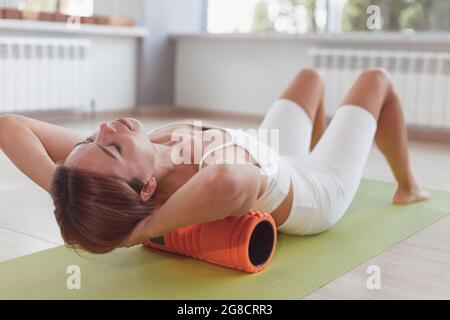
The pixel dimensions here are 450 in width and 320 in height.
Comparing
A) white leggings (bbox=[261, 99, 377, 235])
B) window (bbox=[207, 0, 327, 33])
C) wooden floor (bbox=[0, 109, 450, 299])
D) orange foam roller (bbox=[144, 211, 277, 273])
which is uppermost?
window (bbox=[207, 0, 327, 33])

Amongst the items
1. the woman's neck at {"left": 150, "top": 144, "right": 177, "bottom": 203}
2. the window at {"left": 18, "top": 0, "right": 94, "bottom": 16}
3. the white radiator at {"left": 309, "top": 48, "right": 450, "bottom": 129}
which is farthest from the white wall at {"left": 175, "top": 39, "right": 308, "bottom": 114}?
the woman's neck at {"left": 150, "top": 144, "right": 177, "bottom": 203}

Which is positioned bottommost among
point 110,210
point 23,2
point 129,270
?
point 129,270

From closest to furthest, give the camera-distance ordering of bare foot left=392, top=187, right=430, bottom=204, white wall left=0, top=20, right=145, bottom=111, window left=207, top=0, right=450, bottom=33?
bare foot left=392, top=187, right=430, bottom=204 < window left=207, top=0, right=450, bottom=33 < white wall left=0, top=20, right=145, bottom=111

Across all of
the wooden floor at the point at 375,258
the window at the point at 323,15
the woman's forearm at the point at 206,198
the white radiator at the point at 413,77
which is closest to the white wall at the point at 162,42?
the window at the point at 323,15

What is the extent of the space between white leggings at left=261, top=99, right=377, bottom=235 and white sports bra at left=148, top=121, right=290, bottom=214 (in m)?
0.07

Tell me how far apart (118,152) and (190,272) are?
14.6 inches

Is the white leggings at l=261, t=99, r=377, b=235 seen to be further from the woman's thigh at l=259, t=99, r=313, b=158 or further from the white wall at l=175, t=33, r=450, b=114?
the white wall at l=175, t=33, r=450, b=114

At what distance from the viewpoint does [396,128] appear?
2.02 metres

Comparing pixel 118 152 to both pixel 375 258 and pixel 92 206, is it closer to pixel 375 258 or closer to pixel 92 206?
pixel 92 206

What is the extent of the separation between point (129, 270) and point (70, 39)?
133 inches

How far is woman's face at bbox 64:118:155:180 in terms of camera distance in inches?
47.5

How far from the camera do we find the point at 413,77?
4102 millimetres
